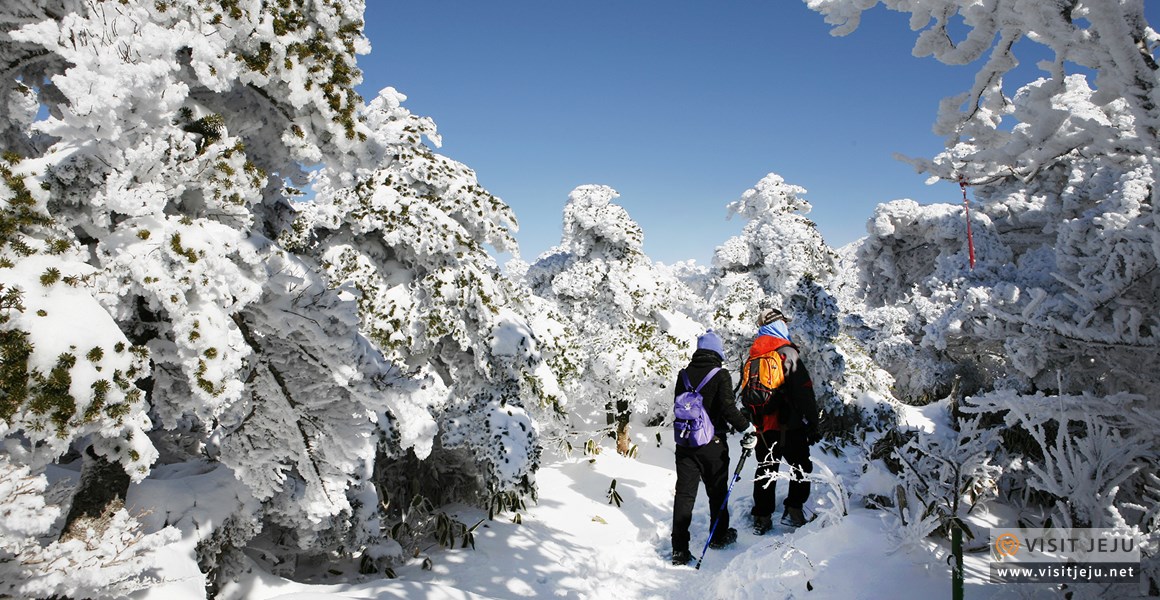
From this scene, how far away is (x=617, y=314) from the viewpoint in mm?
12250

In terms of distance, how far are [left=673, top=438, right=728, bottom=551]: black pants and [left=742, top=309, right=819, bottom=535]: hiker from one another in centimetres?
45

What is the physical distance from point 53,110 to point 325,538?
3.62m

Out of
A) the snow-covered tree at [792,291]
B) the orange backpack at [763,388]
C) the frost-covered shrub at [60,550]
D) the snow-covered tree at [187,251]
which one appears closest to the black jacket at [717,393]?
the orange backpack at [763,388]

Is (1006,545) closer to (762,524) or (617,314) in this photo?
(762,524)

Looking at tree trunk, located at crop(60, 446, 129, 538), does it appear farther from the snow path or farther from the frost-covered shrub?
the snow path

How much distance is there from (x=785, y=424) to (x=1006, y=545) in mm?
2205

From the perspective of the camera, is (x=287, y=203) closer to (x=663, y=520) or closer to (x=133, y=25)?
(x=133, y=25)

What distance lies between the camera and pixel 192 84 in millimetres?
3230

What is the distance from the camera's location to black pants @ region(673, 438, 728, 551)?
5.01 metres

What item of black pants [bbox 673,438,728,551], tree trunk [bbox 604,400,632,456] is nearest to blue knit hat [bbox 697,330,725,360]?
black pants [bbox 673,438,728,551]

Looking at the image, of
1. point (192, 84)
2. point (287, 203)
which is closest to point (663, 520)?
point (287, 203)

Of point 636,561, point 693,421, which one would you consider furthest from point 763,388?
point 636,561

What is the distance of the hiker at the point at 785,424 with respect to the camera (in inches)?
206

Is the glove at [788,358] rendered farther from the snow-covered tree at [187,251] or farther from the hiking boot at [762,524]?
the snow-covered tree at [187,251]
